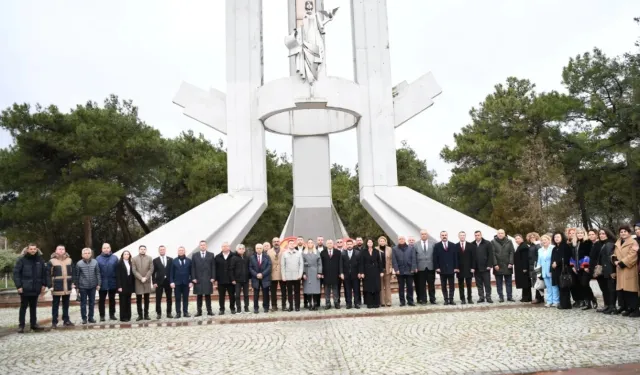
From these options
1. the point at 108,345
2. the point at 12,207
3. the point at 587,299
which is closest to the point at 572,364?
the point at 587,299

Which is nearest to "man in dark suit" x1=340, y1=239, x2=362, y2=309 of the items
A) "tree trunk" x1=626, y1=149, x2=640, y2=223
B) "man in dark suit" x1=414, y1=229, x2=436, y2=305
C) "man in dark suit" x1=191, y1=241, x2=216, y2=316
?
"man in dark suit" x1=414, y1=229, x2=436, y2=305

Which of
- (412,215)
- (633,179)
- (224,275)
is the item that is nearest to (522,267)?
(412,215)

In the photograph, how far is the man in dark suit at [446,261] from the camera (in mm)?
9070

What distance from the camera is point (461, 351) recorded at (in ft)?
16.6

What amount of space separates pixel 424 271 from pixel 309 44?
7.65 meters

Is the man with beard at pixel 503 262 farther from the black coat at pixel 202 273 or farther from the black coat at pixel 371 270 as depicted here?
the black coat at pixel 202 273

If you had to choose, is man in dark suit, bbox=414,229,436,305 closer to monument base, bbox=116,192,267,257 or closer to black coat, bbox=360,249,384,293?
black coat, bbox=360,249,384,293

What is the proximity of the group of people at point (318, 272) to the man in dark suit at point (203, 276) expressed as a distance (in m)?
0.02

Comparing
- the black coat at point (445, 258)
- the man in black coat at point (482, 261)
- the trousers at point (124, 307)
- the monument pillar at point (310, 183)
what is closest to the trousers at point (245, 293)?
the trousers at point (124, 307)

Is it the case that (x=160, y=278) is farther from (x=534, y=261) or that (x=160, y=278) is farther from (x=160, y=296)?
(x=534, y=261)

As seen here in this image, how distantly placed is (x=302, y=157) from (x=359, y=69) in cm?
316

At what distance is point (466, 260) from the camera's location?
9.16m

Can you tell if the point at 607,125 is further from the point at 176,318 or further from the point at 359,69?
the point at 176,318

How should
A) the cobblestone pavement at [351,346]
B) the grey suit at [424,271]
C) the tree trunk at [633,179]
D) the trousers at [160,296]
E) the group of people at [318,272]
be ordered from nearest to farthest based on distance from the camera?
the cobblestone pavement at [351,346]
the group of people at [318,272]
the trousers at [160,296]
the grey suit at [424,271]
the tree trunk at [633,179]
